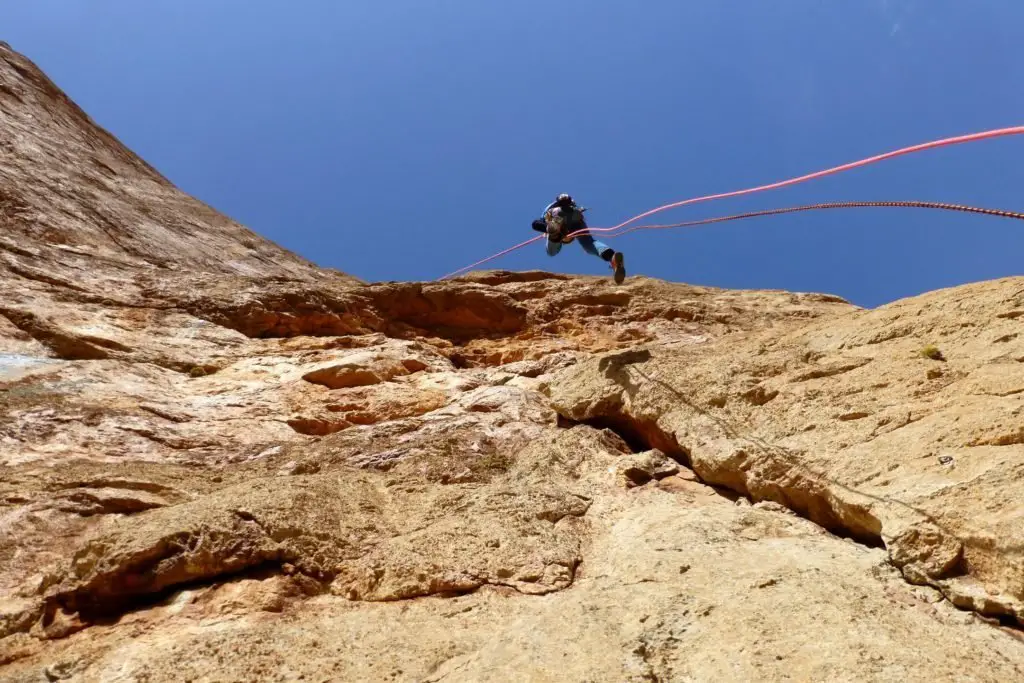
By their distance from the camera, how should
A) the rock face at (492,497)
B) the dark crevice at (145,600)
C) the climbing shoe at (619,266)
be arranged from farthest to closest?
the climbing shoe at (619,266) < the dark crevice at (145,600) < the rock face at (492,497)

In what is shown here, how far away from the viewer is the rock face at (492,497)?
383cm

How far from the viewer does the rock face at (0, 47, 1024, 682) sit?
3.83 meters

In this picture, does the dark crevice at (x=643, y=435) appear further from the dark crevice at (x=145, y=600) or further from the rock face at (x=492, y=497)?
the dark crevice at (x=145, y=600)

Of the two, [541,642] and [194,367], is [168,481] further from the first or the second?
[541,642]

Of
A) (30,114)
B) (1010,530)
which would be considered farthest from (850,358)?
(30,114)

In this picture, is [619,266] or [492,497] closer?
[492,497]

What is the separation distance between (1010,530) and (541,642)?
2.49m

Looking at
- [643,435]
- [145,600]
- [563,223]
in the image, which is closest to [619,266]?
[563,223]

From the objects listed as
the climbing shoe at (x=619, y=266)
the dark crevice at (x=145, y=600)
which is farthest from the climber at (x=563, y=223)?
the dark crevice at (x=145, y=600)

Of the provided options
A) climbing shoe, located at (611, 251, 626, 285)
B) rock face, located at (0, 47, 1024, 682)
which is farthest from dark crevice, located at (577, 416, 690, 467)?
climbing shoe, located at (611, 251, 626, 285)

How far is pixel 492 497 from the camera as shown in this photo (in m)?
5.66

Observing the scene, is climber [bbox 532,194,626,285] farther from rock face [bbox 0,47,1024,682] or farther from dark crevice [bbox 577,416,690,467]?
dark crevice [bbox 577,416,690,467]

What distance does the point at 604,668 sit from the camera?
3.62 m

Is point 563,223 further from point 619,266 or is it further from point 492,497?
point 492,497
